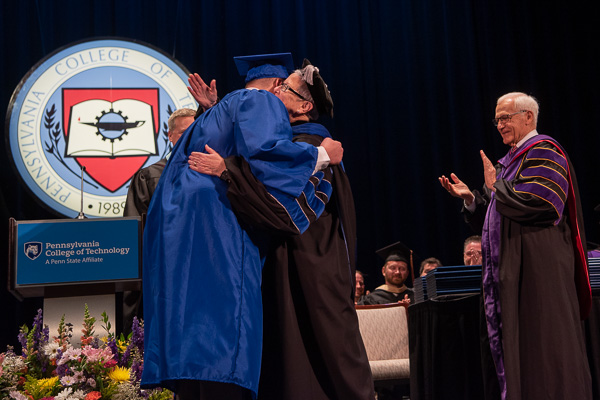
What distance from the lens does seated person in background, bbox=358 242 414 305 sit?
6.98m

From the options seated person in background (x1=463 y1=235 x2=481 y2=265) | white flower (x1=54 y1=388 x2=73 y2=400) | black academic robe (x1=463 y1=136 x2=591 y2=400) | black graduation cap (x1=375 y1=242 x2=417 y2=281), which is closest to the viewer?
white flower (x1=54 y1=388 x2=73 y2=400)

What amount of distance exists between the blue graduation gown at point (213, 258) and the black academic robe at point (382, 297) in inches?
189

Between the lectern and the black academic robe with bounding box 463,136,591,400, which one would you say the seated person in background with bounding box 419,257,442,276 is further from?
the lectern

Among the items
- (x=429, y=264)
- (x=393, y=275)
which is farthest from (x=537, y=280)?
(x=393, y=275)

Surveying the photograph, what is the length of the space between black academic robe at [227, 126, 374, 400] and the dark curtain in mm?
4800

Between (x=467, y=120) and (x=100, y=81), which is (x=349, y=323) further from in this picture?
(x=467, y=120)

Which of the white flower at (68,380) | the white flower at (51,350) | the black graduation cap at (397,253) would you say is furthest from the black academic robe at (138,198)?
the black graduation cap at (397,253)

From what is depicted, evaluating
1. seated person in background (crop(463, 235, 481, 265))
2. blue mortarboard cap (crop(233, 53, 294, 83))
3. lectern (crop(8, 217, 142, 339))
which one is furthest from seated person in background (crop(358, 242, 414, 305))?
blue mortarboard cap (crop(233, 53, 294, 83))

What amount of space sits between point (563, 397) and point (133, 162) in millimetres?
4548

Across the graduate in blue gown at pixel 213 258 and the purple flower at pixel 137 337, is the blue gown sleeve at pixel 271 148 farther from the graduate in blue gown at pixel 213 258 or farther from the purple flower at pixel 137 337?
the purple flower at pixel 137 337

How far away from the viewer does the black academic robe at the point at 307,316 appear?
7.63ft

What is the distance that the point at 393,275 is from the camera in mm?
7121

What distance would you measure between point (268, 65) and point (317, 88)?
0.21 m

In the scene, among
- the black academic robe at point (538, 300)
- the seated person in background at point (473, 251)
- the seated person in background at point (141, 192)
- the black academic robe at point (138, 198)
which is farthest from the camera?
the seated person in background at point (473, 251)
